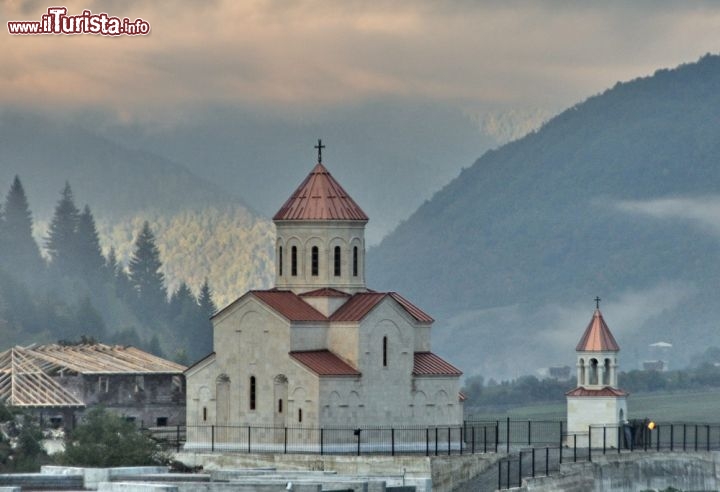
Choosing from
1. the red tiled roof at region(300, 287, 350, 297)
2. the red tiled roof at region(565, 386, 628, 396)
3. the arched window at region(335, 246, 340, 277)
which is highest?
the arched window at region(335, 246, 340, 277)

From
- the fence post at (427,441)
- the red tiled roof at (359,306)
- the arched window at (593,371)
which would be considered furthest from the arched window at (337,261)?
the arched window at (593,371)

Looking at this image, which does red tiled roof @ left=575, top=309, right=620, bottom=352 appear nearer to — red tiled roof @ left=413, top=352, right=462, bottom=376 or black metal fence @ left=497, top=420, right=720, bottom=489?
black metal fence @ left=497, top=420, right=720, bottom=489

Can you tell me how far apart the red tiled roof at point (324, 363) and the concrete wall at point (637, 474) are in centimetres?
1064

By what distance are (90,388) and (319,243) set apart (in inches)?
633

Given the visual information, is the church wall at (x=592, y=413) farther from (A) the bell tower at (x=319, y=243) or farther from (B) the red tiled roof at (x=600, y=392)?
(A) the bell tower at (x=319, y=243)

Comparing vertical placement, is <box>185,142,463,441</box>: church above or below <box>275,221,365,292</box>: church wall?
below

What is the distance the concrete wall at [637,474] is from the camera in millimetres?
97562

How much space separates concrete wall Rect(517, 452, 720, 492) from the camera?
320 ft

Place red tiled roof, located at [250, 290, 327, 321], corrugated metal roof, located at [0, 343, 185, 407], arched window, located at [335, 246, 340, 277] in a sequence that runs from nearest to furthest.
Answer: red tiled roof, located at [250, 290, 327, 321] < arched window, located at [335, 246, 340, 277] < corrugated metal roof, located at [0, 343, 185, 407]

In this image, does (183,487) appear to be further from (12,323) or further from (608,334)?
(12,323)

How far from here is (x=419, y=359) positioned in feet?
357

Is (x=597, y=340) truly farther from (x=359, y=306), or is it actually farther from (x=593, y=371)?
(x=359, y=306)

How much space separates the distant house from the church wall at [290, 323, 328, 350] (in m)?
14.8

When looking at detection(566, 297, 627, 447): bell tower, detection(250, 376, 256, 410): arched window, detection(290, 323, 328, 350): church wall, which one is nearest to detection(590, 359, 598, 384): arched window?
detection(566, 297, 627, 447): bell tower
